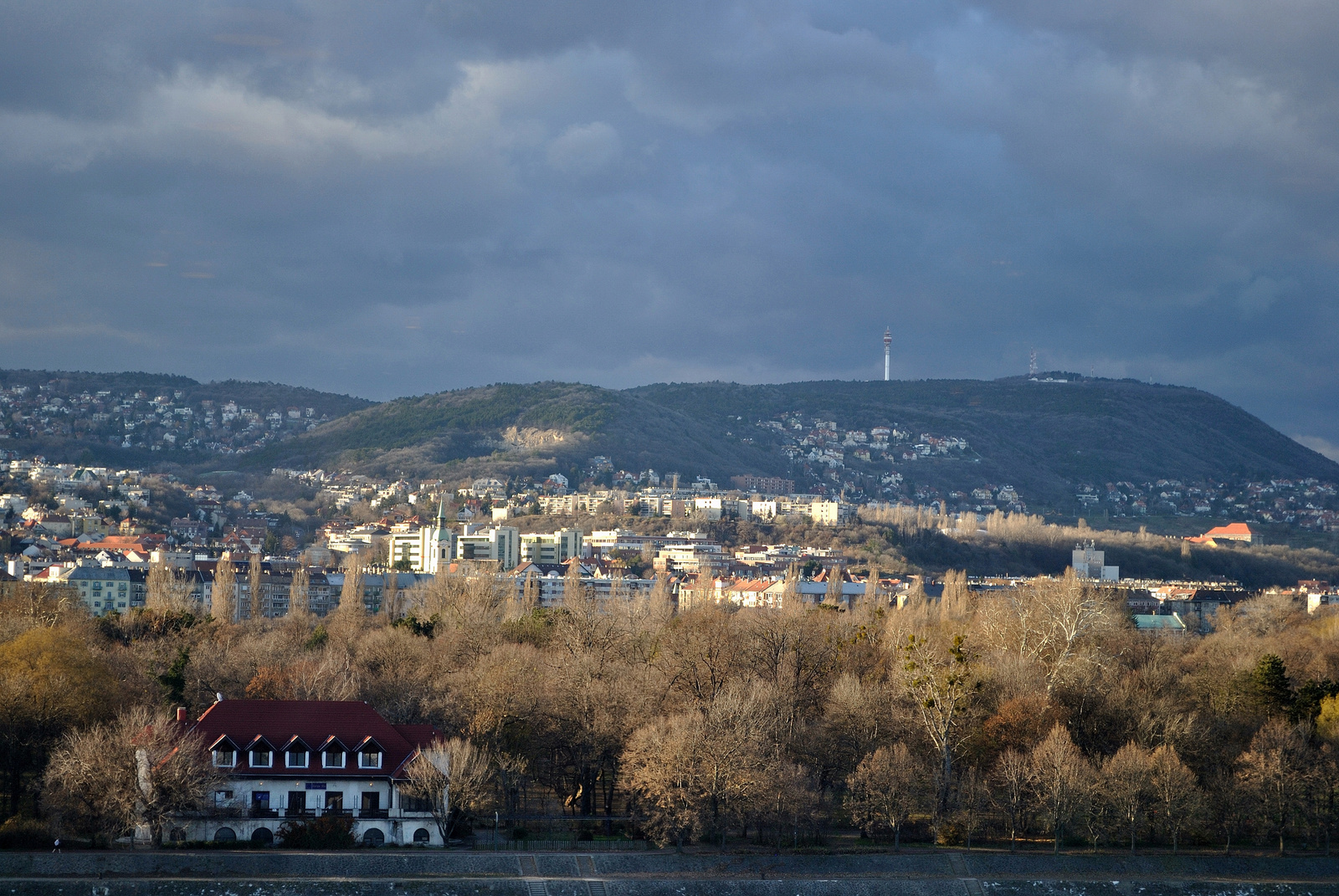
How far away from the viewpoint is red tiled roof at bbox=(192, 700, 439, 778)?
1703 inches

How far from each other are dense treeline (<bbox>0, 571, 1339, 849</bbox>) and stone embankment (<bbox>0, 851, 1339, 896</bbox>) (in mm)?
1399

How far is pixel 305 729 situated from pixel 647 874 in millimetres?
11289

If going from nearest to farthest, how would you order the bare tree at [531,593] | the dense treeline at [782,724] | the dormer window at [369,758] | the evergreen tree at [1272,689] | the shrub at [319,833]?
the shrub at [319,833] → the dormer window at [369,758] → the dense treeline at [782,724] → the evergreen tree at [1272,689] → the bare tree at [531,593]

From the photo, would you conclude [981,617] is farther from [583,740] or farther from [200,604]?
[200,604]

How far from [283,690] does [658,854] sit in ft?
64.5

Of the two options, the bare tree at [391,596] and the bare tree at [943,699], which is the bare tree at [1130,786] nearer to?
the bare tree at [943,699]

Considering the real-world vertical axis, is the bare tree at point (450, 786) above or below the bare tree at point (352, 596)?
below

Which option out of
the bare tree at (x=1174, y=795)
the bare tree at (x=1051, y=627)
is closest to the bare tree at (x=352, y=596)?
the bare tree at (x=1051, y=627)

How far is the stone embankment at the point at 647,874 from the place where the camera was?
126ft

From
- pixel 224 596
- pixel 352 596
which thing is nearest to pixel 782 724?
pixel 224 596

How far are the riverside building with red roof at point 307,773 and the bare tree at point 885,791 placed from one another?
43.4ft

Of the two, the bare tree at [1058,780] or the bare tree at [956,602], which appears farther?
the bare tree at [956,602]

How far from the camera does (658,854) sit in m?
42.4

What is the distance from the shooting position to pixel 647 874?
41281 mm
